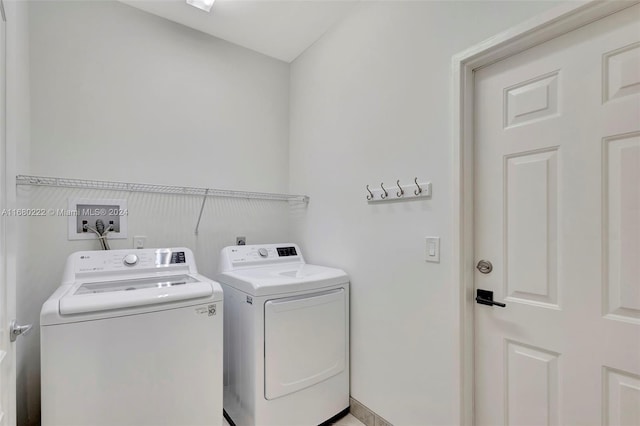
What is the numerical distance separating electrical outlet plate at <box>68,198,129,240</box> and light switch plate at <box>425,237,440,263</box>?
6.12ft

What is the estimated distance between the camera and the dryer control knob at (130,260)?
1772mm

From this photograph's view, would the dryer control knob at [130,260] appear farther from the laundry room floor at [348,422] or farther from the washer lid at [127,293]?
the laundry room floor at [348,422]

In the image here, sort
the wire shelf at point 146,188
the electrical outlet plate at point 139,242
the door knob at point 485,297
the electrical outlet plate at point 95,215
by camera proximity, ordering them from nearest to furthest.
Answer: the door knob at point 485,297
the wire shelf at point 146,188
the electrical outlet plate at point 95,215
the electrical outlet plate at point 139,242

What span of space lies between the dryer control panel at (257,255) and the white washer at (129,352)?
424 millimetres

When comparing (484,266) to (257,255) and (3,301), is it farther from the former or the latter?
(3,301)

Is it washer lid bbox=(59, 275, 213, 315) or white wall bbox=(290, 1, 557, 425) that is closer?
washer lid bbox=(59, 275, 213, 315)

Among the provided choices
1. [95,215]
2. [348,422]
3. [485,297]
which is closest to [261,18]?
[95,215]

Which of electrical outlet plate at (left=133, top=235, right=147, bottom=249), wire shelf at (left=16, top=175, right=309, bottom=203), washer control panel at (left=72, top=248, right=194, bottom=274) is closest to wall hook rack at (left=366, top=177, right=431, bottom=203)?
wire shelf at (left=16, top=175, right=309, bottom=203)

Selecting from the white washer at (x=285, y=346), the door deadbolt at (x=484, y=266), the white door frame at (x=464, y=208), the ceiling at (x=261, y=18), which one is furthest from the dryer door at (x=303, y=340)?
the ceiling at (x=261, y=18)

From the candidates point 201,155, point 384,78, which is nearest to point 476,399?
point 384,78

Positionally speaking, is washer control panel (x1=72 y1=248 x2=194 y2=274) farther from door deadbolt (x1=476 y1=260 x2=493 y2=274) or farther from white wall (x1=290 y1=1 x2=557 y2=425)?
door deadbolt (x1=476 y1=260 x2=493 y2=274)

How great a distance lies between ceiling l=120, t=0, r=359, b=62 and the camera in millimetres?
2008

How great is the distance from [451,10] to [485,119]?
0.57m

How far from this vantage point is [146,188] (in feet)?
6.66
